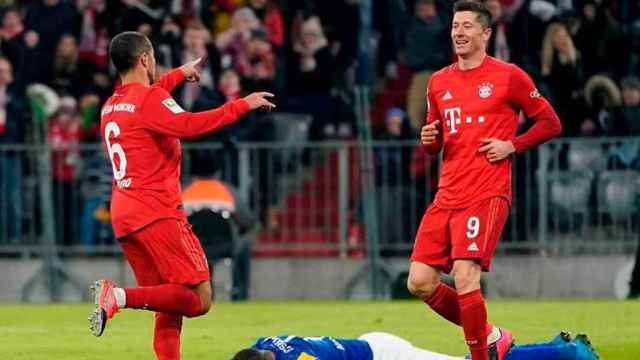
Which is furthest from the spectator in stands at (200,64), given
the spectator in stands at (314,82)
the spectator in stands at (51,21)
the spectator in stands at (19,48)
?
the spectator in stands at (19,48)

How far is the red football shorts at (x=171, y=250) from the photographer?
12.4 m

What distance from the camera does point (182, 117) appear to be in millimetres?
12344

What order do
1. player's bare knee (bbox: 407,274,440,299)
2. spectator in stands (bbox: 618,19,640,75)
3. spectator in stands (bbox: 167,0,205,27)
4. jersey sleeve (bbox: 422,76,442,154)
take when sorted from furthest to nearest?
1. spectator in stands (bbox: 167,0,205,27)
2. spectator in stands (bbox: 618,19,640,75)
3. jersey sleeve (bbox: 422,76,442,154)
4. player's bare knee (bbox: 407,274,440,299)

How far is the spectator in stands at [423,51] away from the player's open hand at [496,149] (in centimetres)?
1088

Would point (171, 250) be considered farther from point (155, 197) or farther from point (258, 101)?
point (258, 101)

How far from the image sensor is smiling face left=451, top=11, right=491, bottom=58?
1277 centimetres

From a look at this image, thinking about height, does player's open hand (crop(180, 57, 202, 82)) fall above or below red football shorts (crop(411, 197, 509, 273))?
above

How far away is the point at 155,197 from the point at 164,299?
667 mm

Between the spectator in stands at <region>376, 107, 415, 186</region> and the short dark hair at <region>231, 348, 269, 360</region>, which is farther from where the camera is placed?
the spectator in stands at <region>376, 107, 415, 186</region>

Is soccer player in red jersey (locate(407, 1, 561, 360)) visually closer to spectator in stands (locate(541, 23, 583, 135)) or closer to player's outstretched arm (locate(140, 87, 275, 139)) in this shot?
player's outstretched arm (locate(140, 87, 275, 139))

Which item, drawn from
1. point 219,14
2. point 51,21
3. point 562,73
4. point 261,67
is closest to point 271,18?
point 219,14

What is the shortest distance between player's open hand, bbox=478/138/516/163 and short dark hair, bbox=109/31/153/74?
2281 millimetres

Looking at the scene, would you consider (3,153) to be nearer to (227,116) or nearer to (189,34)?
(189,34)

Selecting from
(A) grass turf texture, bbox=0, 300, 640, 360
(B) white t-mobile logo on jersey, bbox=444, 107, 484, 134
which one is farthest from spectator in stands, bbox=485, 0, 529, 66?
(B) white t-mobile logo on jersey, bbox=444, 107, 484, 134
